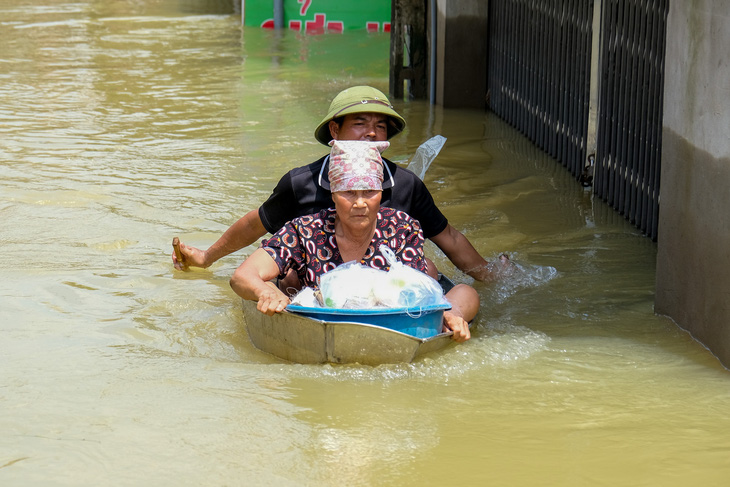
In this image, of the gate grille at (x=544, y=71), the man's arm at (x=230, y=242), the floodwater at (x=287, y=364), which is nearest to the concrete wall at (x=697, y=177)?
the floodwater at (x=287, y=364)

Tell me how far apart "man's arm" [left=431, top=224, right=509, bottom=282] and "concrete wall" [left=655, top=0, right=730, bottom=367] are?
93 cm

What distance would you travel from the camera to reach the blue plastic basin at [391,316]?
4441 millimetres

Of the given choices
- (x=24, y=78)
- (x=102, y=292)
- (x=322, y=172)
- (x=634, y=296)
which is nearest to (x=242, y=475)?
(x=322, y=172)

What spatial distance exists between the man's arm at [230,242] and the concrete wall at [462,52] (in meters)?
6.00

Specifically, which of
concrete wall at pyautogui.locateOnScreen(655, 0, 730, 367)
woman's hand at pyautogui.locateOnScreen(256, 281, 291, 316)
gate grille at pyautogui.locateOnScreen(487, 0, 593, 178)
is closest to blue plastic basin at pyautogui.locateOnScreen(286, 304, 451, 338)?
woman's hand at pyautogui.locateOnScreen(256, 281, 291, 316)

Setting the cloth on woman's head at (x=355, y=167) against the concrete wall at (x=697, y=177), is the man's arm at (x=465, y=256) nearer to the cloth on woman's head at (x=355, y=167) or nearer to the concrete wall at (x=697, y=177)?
the cloth on woman's head at (x=355, y=167)

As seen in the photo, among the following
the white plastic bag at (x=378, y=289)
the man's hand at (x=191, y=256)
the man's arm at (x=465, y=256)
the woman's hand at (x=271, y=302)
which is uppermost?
the white plastic bag at (x=378, y=289)

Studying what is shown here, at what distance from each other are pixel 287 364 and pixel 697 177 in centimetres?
217

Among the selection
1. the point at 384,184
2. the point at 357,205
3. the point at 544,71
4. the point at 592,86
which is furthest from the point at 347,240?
the point at 544,71

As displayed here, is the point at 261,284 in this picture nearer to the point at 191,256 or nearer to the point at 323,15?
the point at 191,256

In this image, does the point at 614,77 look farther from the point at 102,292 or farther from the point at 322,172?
the point at 102,292

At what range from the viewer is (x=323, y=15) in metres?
18.0

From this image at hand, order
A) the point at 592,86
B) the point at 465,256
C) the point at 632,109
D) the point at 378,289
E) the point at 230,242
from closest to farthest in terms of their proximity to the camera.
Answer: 1. the point at 378,289
2. the point at 465,256
3. the point at 230,242
4. the point at 632,109
5. the point at 592,86

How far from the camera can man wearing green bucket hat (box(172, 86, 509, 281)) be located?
17.2 ft
